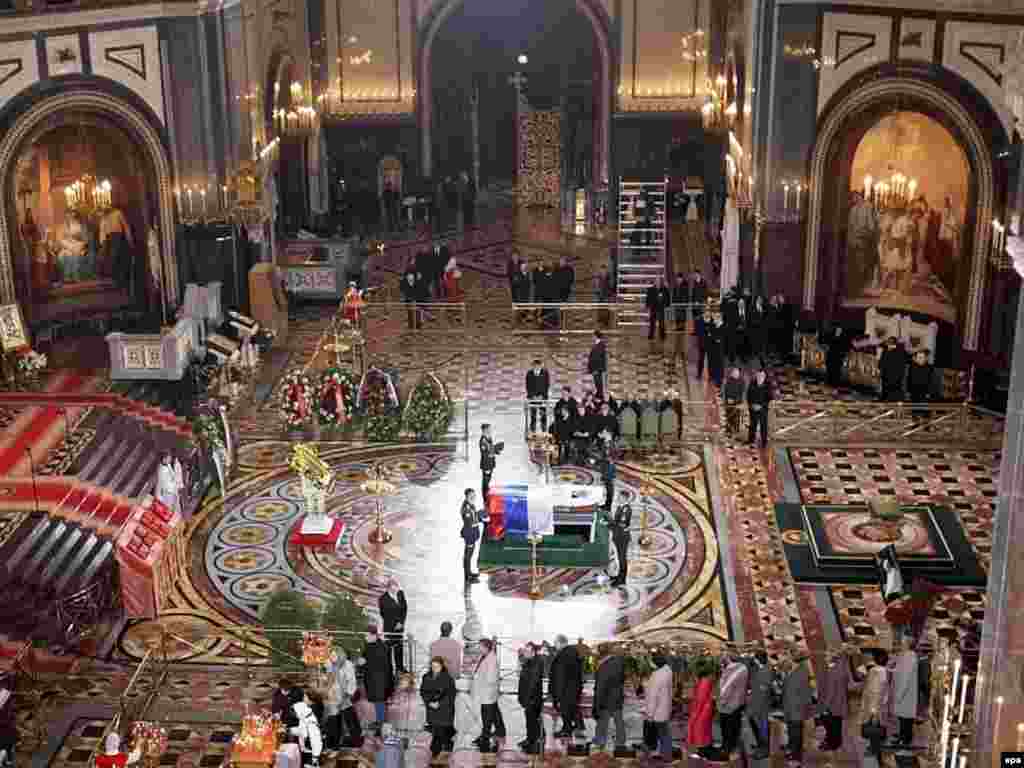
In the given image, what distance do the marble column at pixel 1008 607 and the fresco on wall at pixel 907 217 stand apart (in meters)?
13.8

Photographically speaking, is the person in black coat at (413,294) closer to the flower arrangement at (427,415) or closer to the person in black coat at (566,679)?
the flower arrangement at (427,415)

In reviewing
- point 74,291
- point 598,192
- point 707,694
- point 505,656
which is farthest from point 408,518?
point 598,192

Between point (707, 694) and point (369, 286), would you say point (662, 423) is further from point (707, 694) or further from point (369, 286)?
point (369, 286)

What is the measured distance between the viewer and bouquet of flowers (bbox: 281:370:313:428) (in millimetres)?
25328

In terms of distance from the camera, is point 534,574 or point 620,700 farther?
point 534,574

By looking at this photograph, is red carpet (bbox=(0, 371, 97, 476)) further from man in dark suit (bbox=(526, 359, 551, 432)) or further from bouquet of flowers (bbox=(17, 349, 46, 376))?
man in dark suit (bbox=(526, 359, 551, 432))

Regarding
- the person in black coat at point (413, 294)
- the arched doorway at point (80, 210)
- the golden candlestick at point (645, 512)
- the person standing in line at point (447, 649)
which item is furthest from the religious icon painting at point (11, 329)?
the person standing in line at point (447, 649)

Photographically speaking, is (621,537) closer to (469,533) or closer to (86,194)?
(469,533)

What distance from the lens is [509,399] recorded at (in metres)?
26.9

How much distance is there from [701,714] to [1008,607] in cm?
407

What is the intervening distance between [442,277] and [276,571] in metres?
12.8

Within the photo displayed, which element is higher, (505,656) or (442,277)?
(442,277)

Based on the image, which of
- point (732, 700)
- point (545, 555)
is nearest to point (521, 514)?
point (545, 555)

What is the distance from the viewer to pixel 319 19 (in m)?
38.4
